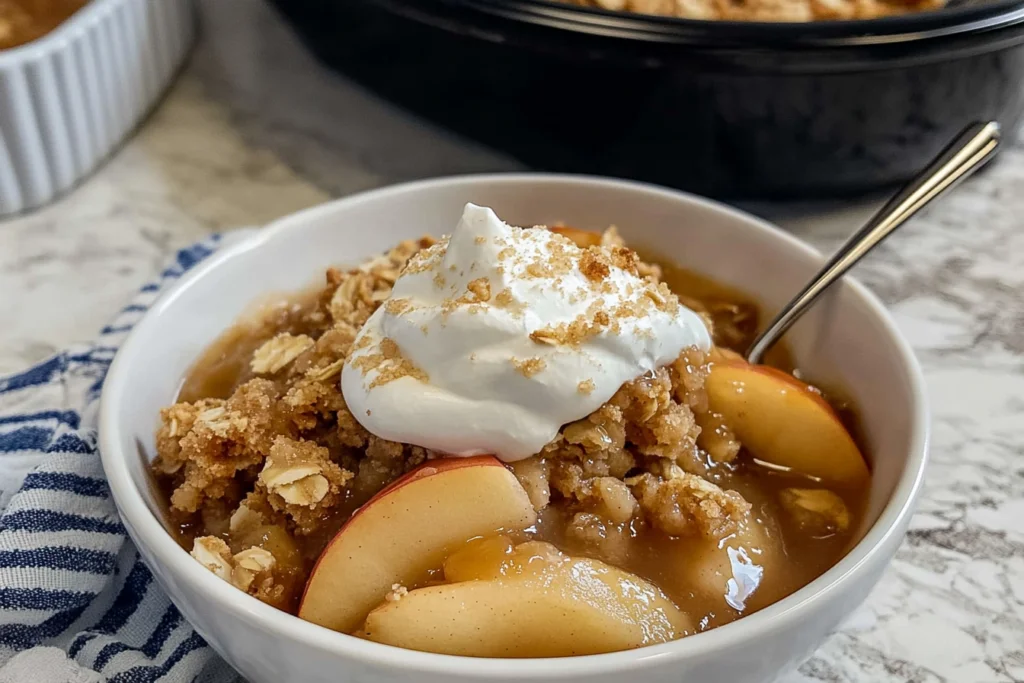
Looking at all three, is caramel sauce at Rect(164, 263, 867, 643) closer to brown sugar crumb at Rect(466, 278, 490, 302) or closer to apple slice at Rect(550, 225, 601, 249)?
brown sugar crumb at Rect(466, 278, 490, 302)

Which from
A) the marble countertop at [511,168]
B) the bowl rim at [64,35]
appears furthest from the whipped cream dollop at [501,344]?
the bowl rim at [64,35]

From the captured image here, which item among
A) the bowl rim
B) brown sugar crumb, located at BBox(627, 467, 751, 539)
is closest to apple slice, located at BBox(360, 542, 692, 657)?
brown sugar crumb, located at BBox(627, 467, 751, 539)

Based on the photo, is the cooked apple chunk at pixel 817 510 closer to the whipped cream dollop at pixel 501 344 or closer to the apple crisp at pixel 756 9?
the whipped cream dollop at pixel 501 344

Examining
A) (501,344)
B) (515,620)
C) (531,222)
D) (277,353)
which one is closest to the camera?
(515,620)

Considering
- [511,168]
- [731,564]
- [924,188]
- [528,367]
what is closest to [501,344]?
[528,367]

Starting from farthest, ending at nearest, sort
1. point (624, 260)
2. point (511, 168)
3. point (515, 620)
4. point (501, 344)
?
point (511, 168) → point (624, 260) → point (501, 344) → point (515, 620)

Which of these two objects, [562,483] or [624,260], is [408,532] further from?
[624,260]

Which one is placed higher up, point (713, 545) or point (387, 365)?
point (387, 365)

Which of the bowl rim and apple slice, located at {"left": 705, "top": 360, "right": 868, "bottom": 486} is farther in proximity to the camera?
the bowl rim
